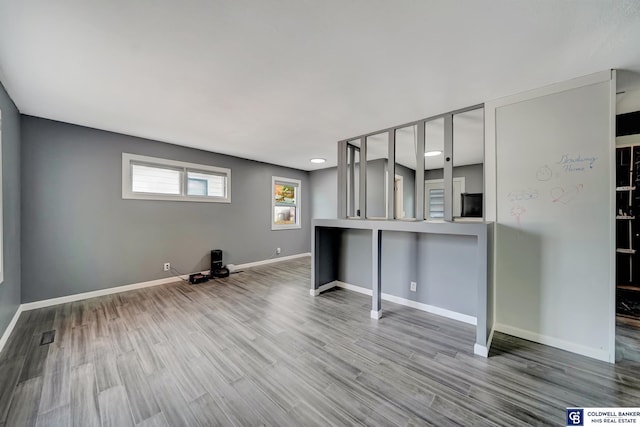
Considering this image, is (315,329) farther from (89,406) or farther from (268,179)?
(268,179)

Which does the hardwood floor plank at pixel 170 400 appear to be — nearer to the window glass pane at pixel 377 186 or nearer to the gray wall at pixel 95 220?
the gray wall at pixel 95 220

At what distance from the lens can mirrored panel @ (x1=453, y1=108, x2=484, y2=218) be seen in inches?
114

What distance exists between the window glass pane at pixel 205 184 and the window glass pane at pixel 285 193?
1.36 meters

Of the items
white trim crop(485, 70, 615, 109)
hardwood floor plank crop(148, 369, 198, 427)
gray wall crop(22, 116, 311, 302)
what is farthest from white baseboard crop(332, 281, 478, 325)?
gray wall crop(22, 116, 311, 302)

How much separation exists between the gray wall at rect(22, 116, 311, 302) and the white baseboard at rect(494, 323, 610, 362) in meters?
4.61

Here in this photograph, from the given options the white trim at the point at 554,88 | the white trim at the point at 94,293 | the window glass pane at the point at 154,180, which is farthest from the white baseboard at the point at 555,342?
the window glass pane at the point at 154,180

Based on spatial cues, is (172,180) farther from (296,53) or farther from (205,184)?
(296,53)

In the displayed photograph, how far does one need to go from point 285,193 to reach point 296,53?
4559 mm

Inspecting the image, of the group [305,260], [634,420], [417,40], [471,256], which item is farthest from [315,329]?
[305,260]

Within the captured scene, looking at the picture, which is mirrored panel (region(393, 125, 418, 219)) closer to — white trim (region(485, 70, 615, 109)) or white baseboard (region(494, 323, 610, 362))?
white trim (region(485, 70, 615, 109))

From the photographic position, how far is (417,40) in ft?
5.23

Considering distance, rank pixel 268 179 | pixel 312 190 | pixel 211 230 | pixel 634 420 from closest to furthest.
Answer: pixel 634 420
pixel 211 230
pixel 268 179
pixel 312 190

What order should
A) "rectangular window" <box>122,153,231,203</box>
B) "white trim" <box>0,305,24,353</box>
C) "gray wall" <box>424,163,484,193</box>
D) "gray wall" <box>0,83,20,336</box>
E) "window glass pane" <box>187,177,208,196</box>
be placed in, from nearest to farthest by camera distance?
"white trim" <box>0,305,24,353</box> < "gray wall" <box>0,83,20,336</box> < "rectangular window" <box>122,153,231,203</box> < "window glass pane" <box>187,177,208,196</box> < "gray wall" <box>424,163,484,193</box>

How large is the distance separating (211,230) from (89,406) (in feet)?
10.9
